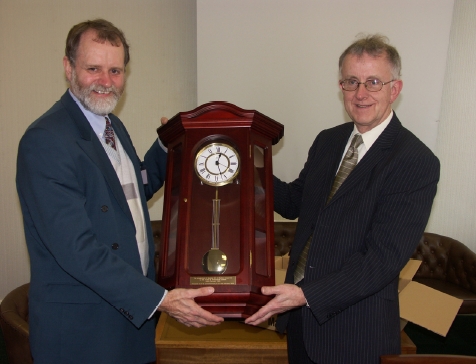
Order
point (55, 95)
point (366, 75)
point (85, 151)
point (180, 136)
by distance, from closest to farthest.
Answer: point (85, 151)
point (366, 75)
point (180, 136)
point (55, 95)

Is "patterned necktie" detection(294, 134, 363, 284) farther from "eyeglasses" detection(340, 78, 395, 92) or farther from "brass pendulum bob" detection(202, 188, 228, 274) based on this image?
"brass pendulum bob" detection(202, 188, 228, 274)

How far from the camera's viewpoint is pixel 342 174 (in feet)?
7.06

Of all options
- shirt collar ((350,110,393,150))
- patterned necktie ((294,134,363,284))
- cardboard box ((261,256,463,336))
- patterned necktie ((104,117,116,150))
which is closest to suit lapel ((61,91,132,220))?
patterned necktie ((104,117,116,150))

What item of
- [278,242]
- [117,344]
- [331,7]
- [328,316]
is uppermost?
[331,7]

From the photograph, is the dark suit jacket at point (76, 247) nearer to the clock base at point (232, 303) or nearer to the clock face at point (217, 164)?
the clock base at point (232, 303)

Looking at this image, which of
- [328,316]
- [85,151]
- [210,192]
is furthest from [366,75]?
[85,151]

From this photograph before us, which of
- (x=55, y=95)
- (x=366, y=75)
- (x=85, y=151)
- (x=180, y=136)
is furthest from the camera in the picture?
(x=55, y=95)

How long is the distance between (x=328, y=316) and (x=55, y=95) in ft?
12.0

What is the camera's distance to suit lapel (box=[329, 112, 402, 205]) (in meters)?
2.04

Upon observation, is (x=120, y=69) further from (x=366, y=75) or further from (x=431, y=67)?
(x=431, y=67)

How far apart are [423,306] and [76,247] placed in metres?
2.37

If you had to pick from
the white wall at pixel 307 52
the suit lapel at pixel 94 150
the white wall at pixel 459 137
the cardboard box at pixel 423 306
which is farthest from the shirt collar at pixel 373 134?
the white wall at pixel 459 137

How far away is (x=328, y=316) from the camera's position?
78.7 inches

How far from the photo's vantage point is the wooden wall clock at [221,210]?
2.00 m
